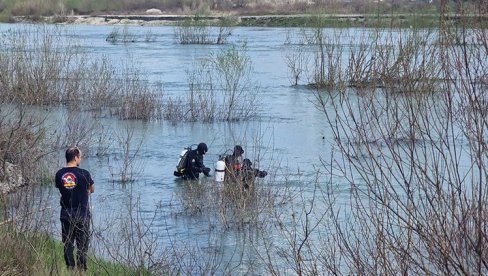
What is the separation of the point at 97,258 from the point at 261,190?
359 centimetres

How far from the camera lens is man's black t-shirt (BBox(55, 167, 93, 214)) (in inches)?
367

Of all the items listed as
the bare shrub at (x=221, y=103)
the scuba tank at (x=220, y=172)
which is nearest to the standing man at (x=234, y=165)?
the scuba tank at (x=220, y=172)

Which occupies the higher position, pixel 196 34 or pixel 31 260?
pixel 31 260

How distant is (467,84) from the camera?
5637 millimetres

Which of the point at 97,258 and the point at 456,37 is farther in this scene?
the point at 97,258

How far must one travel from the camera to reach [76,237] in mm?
9469

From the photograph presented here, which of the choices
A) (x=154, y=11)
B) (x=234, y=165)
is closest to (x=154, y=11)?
(x=154, y=11)

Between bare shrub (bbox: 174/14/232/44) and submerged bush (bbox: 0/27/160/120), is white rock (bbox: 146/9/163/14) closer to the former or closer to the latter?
bare shrub (bbox: 174/14/232/44)

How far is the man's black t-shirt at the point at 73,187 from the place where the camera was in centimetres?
931

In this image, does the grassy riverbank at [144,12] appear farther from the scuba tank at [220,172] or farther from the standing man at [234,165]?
the standing man at [234,165]

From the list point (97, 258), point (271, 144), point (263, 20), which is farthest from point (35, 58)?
point (263, 20)

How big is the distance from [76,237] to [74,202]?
1.21ft

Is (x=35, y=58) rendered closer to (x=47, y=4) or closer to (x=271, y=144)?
(x=271, y=144)

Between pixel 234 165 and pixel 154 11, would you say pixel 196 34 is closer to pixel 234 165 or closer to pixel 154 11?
pixel 154 11
